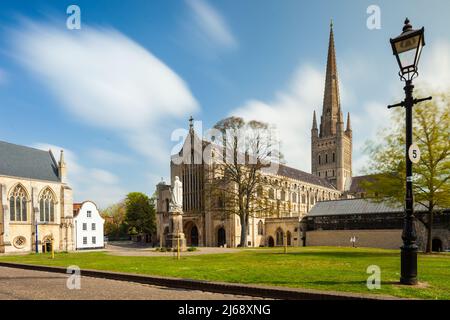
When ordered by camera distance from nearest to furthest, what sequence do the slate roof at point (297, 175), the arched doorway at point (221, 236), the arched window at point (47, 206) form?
the arched window at point (47, 206) < the arched doorway at point (221, 236) < the slate roof at point (297, 175)

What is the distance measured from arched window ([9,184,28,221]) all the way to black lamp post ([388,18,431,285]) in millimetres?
47007

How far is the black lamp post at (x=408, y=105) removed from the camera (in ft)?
28.0

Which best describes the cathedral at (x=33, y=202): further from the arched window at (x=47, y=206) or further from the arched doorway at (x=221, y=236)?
the arched doorway at (x=221, y=236)

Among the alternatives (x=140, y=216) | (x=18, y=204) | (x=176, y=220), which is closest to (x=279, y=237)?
(x=176, y=220)

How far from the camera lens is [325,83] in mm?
101000

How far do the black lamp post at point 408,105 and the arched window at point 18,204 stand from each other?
47.0 metres

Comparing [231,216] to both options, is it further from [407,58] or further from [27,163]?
[407,58]

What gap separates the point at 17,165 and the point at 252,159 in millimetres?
31399

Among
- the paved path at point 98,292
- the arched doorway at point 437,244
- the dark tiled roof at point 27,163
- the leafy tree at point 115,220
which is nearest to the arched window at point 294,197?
the arched doorway at point 437,244

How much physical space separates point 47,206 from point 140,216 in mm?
31263

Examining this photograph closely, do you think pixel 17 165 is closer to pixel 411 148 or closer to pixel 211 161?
pixel 211 161

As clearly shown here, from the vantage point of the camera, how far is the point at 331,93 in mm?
99312
